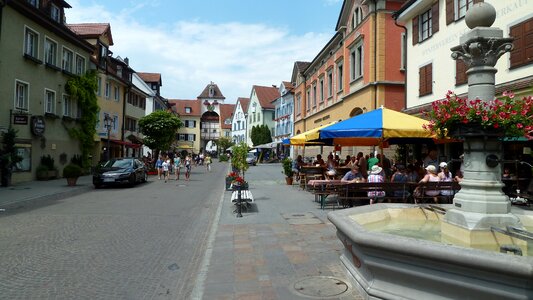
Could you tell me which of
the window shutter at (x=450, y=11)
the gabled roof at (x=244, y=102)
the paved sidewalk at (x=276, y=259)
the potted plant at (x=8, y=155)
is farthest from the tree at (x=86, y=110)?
the gabled roof at (x=244, y=102)

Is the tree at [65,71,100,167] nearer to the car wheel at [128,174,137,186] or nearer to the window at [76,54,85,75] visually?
the window at [76,54,85,75]

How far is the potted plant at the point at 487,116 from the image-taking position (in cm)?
480

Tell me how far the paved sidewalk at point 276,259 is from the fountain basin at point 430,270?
1.90 ft

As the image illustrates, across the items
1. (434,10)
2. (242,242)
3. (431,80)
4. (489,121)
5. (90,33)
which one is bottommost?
(242,242)

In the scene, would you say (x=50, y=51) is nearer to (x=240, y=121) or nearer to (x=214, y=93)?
(x=240, y=121)

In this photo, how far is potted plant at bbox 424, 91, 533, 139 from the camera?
480 cm

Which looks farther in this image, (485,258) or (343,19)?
(343,19)

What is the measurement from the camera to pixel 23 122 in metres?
19.3

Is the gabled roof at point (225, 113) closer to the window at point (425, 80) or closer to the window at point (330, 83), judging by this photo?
the window at point (330, 83)

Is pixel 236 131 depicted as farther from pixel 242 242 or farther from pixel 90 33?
pixel 242 242

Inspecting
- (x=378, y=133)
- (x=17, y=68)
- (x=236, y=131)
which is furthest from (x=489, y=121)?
(x=236, y=131)

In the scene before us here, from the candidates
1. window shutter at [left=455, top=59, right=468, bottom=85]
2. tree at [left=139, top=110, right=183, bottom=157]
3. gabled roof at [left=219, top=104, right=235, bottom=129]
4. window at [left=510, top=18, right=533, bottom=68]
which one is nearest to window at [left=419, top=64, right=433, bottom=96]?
window shutter at [left=455, top=59, right=468, bottom=85]

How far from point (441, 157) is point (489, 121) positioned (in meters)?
13.4

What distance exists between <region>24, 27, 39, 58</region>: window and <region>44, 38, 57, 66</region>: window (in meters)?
0.88
